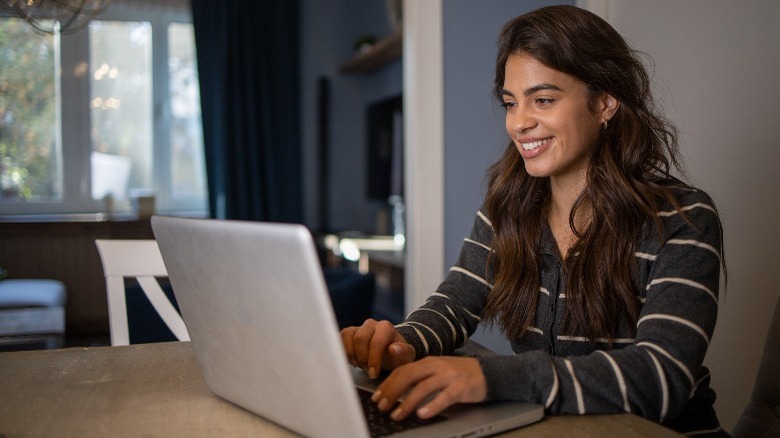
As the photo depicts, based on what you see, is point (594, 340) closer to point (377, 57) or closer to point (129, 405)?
point (129, 405)

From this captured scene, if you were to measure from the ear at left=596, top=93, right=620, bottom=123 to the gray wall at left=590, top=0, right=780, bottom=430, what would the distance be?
0.67m

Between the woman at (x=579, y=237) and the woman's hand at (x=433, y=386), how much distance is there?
16 cm

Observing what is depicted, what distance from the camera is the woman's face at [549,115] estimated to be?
1246mm

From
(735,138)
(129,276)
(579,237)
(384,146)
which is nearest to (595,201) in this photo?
(579,237)

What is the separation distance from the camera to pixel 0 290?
4.05 metres

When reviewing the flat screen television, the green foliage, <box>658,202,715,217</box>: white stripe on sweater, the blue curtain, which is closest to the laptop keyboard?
<box>658,202,715,217</box>: white stripe on sweater

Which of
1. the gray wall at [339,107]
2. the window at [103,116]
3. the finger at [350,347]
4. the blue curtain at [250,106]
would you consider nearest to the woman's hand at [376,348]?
the finger at [350,347]

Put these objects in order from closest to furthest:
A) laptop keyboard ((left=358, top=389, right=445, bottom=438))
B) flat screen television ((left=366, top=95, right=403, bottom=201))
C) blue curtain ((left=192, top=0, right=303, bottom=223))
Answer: laptop keyboard ((left=358, top=389, right=445, bottom=438)) < flat screen television ((left=366, top=95, right=403, bottom=201)) < blue curtain ((left=192, top=0, right=303, bottom=223))

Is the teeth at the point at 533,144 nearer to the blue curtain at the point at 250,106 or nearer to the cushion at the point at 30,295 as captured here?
the cushion at the point at 30,295

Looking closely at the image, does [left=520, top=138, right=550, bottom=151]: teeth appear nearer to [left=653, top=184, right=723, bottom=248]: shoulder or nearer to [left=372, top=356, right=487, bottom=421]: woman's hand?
[left=653, top=184, right=723, bottom=248]: shoulder

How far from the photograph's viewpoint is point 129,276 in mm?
1622

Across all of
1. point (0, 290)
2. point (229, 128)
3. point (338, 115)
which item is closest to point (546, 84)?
point (0, 290)

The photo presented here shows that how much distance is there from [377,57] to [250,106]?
1.01 meters

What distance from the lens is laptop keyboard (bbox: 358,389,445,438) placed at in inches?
29.9
